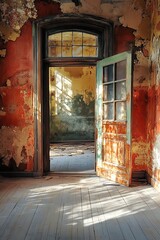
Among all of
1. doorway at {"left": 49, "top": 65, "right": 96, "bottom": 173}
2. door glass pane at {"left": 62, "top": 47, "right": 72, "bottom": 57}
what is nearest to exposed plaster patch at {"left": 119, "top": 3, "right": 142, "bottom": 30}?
door glass pane at {"left": 62, "top": 47, "right": 72, "bottom": 57}

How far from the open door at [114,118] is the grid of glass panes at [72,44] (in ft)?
1.43

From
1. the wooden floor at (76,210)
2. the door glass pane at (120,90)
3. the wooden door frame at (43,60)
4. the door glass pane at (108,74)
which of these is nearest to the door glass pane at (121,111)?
the door glass pane at (120,90)

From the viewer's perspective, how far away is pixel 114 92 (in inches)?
179

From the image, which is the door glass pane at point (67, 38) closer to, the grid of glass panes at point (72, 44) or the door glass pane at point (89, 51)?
the grid of glass panes at point (72, 44)

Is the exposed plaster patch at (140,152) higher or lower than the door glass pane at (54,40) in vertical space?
lower

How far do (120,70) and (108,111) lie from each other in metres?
0.74

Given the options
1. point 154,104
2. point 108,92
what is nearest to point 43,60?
point 108,92

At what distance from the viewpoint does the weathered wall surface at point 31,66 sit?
185 inches

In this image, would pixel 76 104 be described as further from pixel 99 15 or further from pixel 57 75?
pixel 99 15

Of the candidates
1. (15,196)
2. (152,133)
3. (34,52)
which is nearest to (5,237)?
(15,196)

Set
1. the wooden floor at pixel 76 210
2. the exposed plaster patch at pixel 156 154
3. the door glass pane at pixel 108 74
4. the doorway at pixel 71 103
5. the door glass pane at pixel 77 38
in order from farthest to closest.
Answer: the doorway at pixel 71 103 → the door glass pane at pixel 77 38 → the door glass pane at pixel 108 74 → the exposed plaster patch at pixel 156 154 → the wooden floor at pixel 76 210

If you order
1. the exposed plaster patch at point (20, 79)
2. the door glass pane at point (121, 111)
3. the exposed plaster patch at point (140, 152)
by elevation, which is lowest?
the exposed plaster patch at point (140, 152)

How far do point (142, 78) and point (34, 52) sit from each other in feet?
6.40

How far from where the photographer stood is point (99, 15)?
4.73 metres
